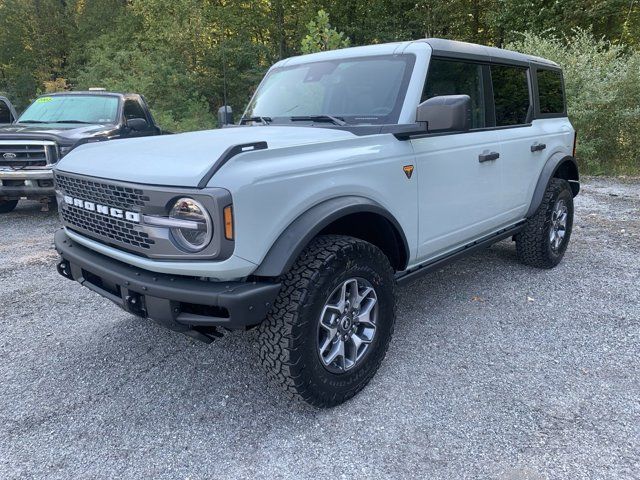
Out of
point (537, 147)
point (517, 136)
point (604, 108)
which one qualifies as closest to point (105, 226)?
point (517, 136)

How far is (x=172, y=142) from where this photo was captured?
9.21 ft

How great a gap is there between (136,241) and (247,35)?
70.3 ft

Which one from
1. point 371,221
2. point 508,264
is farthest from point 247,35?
point 371,221

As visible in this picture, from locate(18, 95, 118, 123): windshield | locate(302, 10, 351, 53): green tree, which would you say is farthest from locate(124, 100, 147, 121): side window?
locate(302, 10, 351, 53): green tree

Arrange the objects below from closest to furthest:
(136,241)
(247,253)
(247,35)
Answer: (247,253) → (136,241) → (247,35)

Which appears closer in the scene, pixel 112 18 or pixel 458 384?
pixel 458 384

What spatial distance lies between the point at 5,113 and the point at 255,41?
49.2ft

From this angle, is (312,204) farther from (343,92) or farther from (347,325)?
(343,92)

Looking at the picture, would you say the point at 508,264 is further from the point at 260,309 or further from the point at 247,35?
the point at 247,35

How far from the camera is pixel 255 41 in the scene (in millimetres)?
22266

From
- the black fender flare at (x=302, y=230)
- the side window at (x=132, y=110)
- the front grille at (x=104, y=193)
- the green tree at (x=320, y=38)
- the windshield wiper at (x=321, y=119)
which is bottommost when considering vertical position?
the black fender flare at (x=302, y=230)

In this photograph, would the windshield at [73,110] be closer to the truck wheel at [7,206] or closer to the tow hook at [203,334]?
the truck wheel at [7,206]

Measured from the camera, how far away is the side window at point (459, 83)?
10.7 ft

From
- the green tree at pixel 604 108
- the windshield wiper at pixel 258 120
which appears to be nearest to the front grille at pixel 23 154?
the windshield wiper at pixel 258 120
